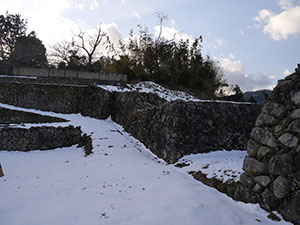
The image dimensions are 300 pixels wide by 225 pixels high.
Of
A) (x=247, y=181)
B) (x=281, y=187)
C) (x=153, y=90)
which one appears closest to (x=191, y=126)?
(x=247, y=181)

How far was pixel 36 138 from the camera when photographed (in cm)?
1269

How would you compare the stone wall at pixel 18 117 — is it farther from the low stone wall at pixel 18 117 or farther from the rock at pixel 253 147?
the rock at pixel 253 147

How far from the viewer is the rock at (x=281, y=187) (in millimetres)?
3906

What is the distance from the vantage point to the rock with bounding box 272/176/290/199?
3.91m

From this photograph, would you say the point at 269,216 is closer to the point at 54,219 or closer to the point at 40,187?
the point at 54,219

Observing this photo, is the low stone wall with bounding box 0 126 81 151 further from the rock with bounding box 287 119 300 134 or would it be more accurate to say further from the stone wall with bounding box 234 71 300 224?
the rock with bounding box 287 119 300 134

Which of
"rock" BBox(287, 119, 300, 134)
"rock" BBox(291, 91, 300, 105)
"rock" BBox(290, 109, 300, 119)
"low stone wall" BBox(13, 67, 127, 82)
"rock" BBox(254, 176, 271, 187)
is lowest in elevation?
"rock" BBox(254, 176, 271, 187)

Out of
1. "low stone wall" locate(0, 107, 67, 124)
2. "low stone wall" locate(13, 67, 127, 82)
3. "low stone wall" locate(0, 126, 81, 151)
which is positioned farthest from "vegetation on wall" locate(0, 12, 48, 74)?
"low stone wall" locate(0, 126, 81, 151)

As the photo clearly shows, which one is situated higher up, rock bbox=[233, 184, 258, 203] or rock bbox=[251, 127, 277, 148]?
rock bbox=[251, 127, 277, 148]

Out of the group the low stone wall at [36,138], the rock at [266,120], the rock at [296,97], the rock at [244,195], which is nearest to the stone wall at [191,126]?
the rock at [244,195]

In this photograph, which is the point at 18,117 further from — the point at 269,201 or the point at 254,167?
the point at 269,201

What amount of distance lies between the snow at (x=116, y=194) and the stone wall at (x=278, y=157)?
1.12 feet

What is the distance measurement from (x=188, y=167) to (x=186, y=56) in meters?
21.4

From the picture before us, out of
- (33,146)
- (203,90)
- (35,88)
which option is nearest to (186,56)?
(203,90)
